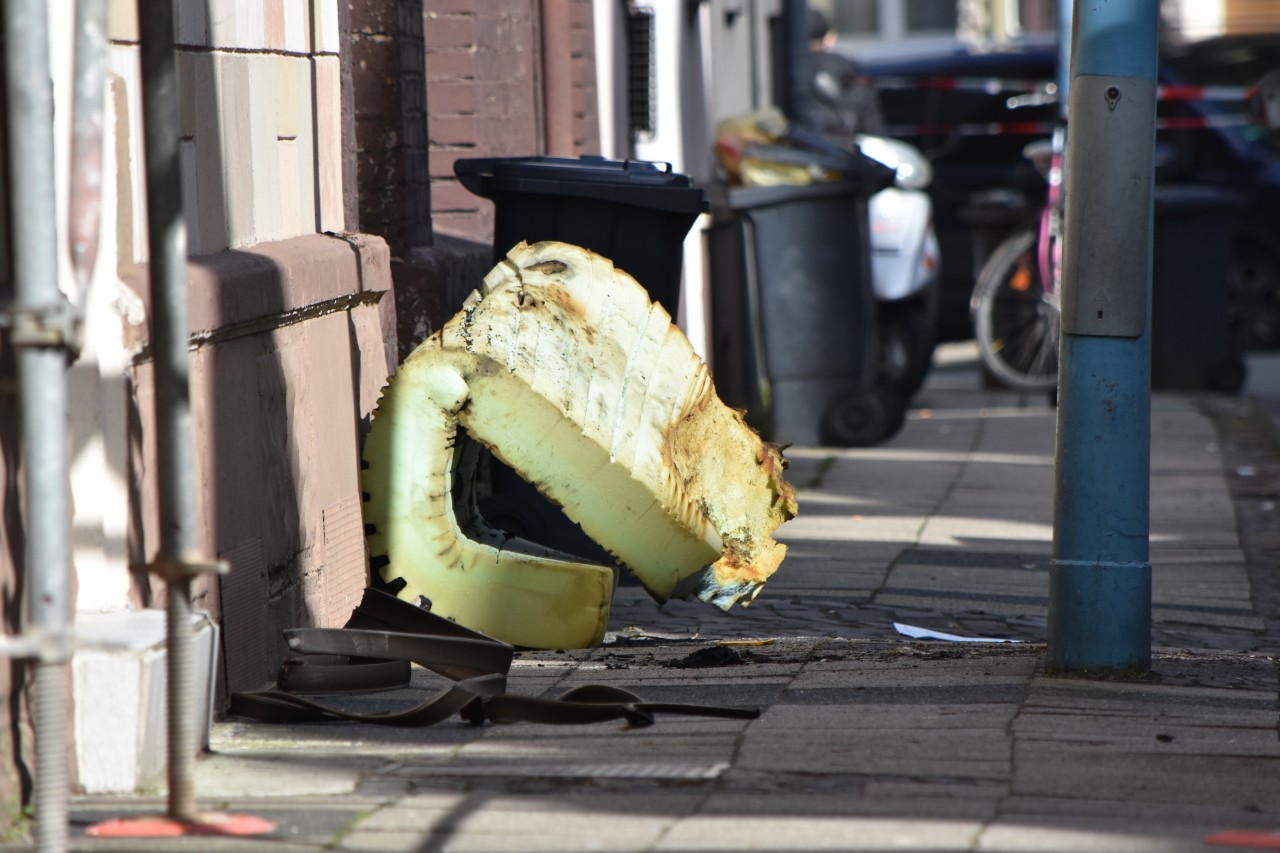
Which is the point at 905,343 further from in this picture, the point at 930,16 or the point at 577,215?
the point at 930,16

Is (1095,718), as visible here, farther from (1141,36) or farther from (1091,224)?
(1141,36)

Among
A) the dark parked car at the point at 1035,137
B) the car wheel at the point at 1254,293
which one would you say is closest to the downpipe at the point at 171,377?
the dark parked car at the point at 1035,137

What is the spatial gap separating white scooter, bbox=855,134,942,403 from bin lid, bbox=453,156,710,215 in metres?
5.42

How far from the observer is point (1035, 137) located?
15.8 metres

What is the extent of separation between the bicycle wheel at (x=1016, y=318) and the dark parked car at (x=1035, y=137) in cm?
166

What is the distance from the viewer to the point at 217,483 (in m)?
4.29

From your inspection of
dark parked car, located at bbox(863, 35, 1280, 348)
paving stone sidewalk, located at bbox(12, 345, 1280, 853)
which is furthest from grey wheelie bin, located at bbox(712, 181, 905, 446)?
dark parked car, located at bbox(863, 35, 1280, 348)

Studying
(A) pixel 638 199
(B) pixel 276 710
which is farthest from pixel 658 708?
(A) pixel 638 199

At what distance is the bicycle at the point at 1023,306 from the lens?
12.4 m

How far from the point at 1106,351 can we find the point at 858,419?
559 cm

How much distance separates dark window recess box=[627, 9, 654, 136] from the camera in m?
9.90

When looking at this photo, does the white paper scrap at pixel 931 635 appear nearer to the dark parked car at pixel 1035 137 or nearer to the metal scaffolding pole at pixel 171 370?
the metal scaffolding pole at pixel 171 370

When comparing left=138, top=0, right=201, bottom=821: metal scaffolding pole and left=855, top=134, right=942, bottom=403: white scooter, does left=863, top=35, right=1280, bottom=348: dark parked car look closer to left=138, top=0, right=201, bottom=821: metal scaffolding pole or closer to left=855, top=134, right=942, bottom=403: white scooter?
left=855, top=134, right=942, bottom=403: white scooter

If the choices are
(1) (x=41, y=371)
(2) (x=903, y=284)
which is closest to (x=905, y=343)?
(2) (x=903, y=284)
